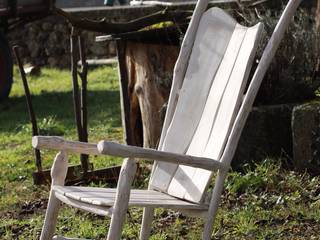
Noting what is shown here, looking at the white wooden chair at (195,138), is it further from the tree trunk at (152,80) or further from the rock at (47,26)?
the rock at (47,26)

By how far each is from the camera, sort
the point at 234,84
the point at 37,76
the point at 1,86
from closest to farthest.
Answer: the point at 234,84
the point at 1,86
the point at 37,76

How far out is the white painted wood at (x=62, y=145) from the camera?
165 inches

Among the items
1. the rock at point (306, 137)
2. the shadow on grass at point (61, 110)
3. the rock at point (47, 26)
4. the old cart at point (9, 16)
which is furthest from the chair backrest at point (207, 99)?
the rock at point (47, 26)

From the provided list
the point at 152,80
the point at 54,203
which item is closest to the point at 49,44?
the point at 152,80

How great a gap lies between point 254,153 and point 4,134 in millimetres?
3495

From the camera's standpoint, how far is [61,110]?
9977mm

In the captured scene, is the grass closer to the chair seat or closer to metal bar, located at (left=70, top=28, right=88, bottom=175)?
metal bar, located at (left=70, top=28, right=88, bottom=175)

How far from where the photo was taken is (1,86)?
1048 centimetres

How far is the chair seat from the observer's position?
3801 millimetres

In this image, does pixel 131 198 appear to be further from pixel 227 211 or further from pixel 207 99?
pixel 227 211

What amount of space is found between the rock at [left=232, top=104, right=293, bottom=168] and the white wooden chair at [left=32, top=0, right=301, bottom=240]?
1302 millimetres

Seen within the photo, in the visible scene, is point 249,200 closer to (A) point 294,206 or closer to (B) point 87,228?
(A) point 294,206

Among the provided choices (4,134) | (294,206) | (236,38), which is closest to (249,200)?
(294,206)

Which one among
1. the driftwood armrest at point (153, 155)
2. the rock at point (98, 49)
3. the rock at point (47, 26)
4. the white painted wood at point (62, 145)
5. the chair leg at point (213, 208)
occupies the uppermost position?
the driftwood armrest at point (153, 155)
